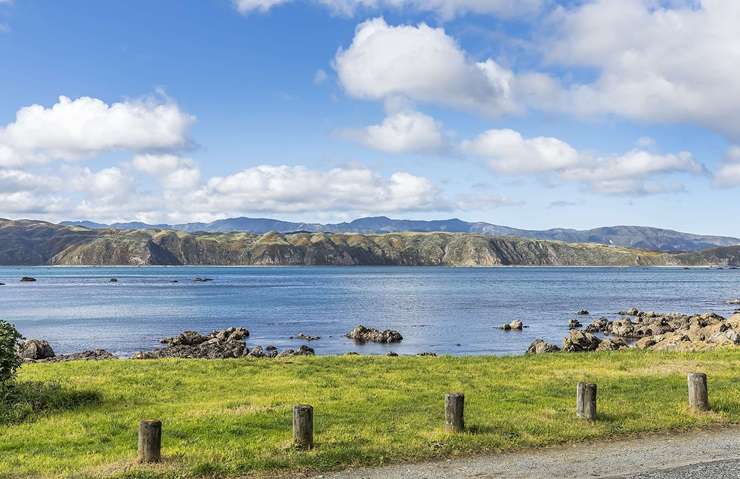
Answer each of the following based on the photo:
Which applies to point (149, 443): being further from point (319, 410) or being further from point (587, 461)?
point (587, 461)

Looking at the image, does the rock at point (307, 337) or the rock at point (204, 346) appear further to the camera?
the rock at point (307, 337)

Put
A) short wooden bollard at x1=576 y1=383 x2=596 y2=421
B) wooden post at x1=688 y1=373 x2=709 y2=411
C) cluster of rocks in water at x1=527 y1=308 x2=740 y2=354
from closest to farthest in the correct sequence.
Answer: short wooden bollard at x1=576 y1=383 x2=596 y2=421, wooden post at x1=688 y1=373 x2=709 y2=411, cluster of rocks in water at x1=527 y1=308 x2=740 y2=354

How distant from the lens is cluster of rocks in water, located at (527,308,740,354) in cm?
4781

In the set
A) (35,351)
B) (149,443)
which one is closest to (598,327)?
(35,351)

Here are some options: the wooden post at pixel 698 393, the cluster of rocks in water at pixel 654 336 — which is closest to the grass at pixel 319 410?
the wooden post at pixel 698 393

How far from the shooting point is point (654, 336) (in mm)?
63312

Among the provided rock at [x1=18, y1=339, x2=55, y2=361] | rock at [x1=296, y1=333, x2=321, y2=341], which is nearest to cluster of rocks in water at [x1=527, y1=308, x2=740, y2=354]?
rock at [x1=296, y1=333, x2=321, y2=341]

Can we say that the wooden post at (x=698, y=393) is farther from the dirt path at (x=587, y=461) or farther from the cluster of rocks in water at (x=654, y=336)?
the cluster of rocks in water at (x=654, y=336)

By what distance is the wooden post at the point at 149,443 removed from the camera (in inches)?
616

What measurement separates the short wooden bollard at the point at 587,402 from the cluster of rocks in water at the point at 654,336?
2712 centimetres

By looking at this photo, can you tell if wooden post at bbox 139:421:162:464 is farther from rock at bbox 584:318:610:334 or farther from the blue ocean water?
rock at bbox 584:318:610:334

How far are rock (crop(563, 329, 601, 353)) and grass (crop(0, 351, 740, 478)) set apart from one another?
20.7 metres

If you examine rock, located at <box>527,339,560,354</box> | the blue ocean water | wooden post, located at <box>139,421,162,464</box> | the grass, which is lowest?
the blue ocean water

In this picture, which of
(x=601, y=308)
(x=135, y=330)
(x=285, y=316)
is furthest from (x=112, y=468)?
(x=601, y=308)
